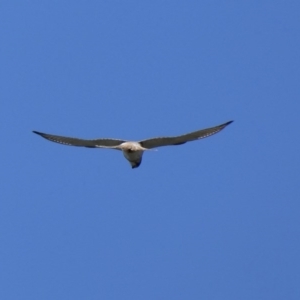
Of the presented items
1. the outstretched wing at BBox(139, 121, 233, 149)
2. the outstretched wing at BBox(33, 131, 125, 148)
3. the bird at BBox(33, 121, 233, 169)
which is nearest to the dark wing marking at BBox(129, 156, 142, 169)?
the bird at BBox(33, 121, 233, 169)

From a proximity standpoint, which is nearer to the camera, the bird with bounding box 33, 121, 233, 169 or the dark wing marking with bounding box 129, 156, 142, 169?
the bird with bounding box 33, 121, 233, 169

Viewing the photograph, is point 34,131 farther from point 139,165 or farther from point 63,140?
point 139,165

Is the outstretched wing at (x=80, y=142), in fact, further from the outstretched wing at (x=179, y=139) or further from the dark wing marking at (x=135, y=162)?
the outstretched wing at (x=179, y=139)

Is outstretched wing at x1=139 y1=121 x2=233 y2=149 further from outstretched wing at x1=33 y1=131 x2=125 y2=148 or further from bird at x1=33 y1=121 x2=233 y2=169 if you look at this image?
outstretched wing at x1=33 y1=131 x2=125 y2=148

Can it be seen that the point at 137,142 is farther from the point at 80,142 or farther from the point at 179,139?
the point at 80,142

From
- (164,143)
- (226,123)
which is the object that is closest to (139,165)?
(164,143)

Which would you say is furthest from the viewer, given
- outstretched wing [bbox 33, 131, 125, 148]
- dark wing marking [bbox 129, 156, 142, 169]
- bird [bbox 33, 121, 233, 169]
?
dark wing marking [bbox 129, 156, 142, 169]

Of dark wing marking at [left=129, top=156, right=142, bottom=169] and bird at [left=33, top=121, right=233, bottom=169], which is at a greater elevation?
bird at [left=33, top=121, right=233, bottom=169]

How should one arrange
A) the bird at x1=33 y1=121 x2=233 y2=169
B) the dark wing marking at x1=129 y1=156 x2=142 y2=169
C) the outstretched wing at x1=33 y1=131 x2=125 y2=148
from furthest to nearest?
1. the dark wing marking at x1=129 y1=156 x2=142 y2=169
2. the outstretched wing at x1=33 y1=131 x2=125 y2=148
3. the bird at x1=33 y1=121 x2=233 y2=169
